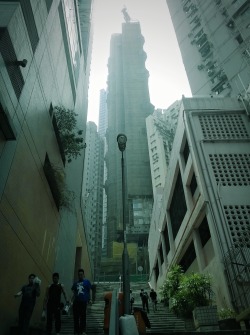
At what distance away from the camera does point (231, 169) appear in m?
14.6

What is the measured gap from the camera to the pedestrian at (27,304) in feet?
19.1

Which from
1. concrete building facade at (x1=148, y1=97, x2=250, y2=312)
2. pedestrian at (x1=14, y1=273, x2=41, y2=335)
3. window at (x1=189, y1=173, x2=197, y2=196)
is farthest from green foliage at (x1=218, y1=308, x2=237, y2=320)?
A: window at (x1=189, y1=173, x2=197, y2=196)

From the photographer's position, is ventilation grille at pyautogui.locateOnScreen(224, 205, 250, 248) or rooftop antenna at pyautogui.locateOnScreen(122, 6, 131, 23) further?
rooftop antenna at pyautogui.locateOnScreen(122, 6, 131, 23)

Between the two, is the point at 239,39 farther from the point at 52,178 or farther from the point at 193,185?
the point at 52,178

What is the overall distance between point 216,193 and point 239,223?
170 cm

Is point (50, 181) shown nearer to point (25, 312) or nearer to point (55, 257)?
point (55, 257)

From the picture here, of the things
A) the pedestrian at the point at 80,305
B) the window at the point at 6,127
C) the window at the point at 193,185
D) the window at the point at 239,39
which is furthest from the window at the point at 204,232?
the window at the point at 239,39

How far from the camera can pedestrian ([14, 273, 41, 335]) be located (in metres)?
5.82

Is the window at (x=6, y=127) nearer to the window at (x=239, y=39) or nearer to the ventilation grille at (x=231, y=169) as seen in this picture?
the ventilation grille at (x=231, y=169)

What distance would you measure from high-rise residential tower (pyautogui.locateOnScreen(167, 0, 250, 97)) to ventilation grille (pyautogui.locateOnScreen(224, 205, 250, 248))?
1322 cm

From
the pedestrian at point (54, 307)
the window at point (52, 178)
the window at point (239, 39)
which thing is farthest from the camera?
the window at point (239, 39)

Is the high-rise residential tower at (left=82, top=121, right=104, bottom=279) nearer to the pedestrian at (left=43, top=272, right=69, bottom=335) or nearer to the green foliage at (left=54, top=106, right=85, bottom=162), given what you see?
the green foliage at (left=54, top=106, right=85, bottom=162)

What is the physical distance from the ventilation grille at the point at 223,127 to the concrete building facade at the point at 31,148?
8.20 metres

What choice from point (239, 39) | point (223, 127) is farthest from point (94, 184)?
point (223, 127)
